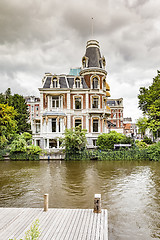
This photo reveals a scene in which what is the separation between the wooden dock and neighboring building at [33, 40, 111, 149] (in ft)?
76.8

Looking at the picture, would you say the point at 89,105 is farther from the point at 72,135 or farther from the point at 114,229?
the point at 114,229

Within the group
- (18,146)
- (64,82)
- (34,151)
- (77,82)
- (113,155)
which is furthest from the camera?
(77,82)

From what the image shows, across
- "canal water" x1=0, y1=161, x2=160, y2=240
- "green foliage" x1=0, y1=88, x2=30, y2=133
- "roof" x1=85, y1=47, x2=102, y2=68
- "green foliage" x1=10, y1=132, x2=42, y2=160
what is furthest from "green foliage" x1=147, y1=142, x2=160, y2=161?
"green foliage" x1=0, y1=88, x2=30, y2=133

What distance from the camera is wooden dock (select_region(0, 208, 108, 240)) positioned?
6570 millimetres

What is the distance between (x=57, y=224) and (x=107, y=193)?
6.39 meters

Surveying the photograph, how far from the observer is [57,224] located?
291 inches

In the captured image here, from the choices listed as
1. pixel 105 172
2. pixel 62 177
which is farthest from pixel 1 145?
pixel 105 172

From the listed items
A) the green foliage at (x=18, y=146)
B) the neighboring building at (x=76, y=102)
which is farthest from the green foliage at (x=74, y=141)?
the green foliage at (x=18, y=146)

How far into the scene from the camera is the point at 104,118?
34.1 meters

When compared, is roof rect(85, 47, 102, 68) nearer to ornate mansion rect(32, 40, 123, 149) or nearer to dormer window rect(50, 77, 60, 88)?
ornate mansion rect(32, 40, 123, 149)

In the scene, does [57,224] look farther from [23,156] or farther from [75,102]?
[75,102]

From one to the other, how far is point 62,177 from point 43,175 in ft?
7.35

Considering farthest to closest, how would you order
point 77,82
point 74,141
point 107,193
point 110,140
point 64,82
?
1. point 77,82
2. point 64,82
3. point 110,140
4. point 74,141
5. point 107,193

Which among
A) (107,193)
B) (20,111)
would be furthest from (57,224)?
(20,111)
